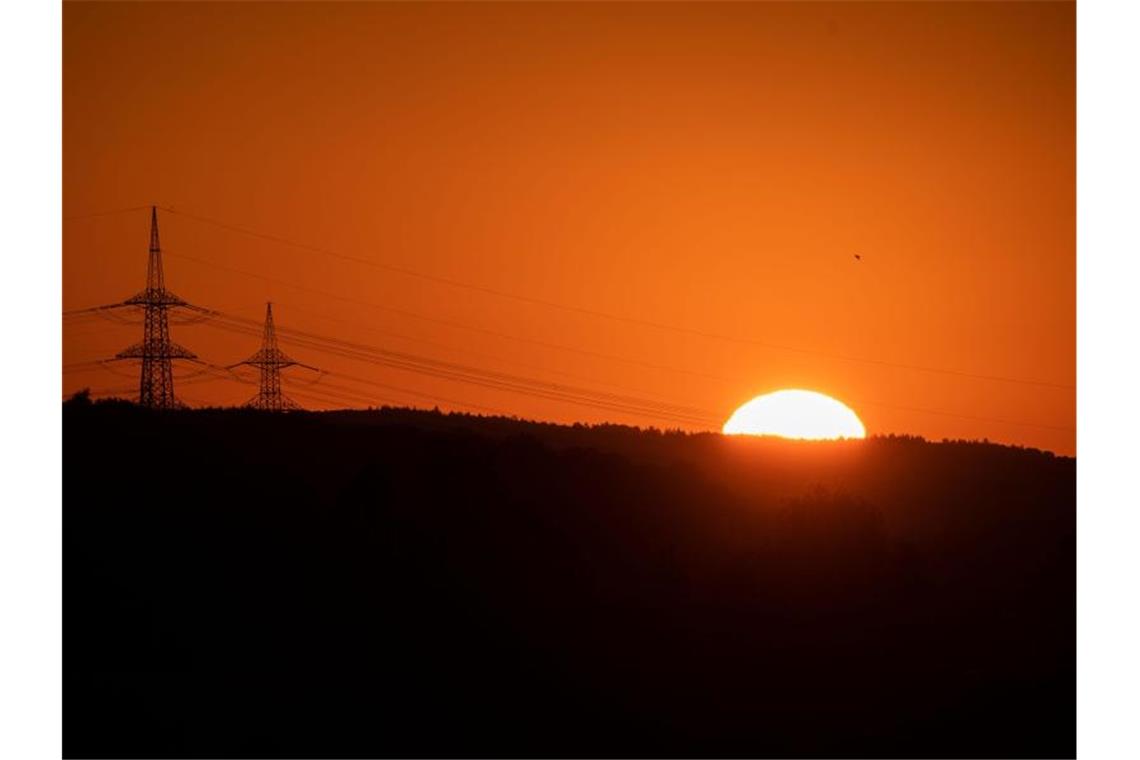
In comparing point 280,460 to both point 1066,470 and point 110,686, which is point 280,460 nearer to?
point 110,686

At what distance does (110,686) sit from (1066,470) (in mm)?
32601

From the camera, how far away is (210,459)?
111 feet

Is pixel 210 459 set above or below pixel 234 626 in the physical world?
above

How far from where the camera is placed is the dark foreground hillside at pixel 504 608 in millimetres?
26203

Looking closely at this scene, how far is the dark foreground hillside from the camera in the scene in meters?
26.2

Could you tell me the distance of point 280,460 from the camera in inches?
1427

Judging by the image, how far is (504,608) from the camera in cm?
3111

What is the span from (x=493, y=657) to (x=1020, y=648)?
10.7 m

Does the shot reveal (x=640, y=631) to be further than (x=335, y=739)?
Yes

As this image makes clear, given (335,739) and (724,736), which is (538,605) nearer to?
(724,736)
